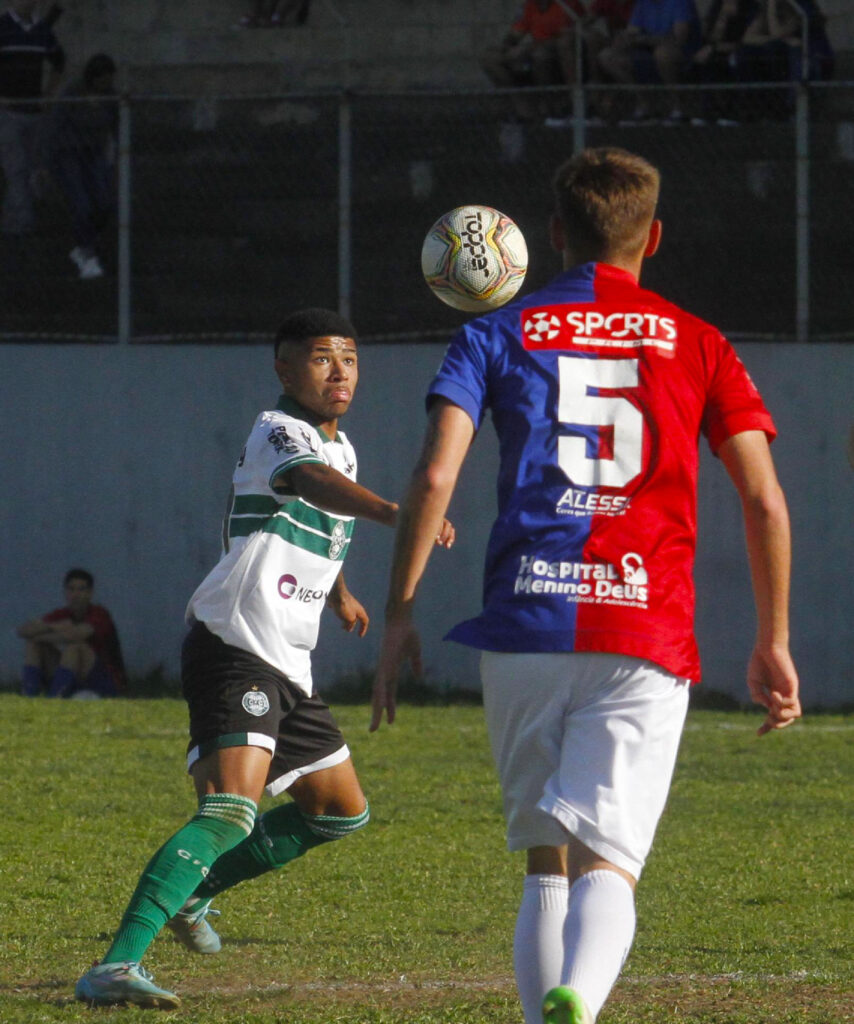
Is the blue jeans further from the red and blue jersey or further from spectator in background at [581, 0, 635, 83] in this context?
the red and blue jersey

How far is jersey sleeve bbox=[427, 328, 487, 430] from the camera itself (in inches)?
142

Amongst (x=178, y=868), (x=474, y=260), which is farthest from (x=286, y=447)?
(x=474, y=260)

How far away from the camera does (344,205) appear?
14.7m

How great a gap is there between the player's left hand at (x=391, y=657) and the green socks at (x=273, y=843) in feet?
5.60

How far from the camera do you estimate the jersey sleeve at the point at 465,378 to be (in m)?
3.61

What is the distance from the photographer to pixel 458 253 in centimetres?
635

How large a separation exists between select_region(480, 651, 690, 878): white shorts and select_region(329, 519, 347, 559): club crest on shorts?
1689mm

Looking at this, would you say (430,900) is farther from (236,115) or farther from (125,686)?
(236,115)

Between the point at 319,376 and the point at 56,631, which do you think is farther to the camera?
the point at 56,631

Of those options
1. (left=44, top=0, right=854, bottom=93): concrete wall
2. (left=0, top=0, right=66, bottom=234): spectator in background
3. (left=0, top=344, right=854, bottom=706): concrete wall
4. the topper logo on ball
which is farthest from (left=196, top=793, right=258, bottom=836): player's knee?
(left=44, top=0, right=854, bottom=93): concrete wall

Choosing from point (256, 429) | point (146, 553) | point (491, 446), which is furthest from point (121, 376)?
point (256, 429)

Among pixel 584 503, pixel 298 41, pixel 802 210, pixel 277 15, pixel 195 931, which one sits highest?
pixel 277 15

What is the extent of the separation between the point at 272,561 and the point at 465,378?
1.67 m

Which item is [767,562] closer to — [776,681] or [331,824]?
[776,681]
